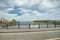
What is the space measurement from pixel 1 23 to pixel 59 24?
1100 cm

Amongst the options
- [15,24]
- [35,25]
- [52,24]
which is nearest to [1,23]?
[15,24]

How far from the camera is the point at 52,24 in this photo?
91.7 ft

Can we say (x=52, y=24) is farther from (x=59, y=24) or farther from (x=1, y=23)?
(x=1, y=23)

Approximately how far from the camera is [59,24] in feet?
93.6

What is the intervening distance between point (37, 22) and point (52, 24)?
14.0ft

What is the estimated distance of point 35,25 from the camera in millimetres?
26047

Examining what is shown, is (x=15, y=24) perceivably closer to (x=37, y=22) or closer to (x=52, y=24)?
(x=37, y=22)

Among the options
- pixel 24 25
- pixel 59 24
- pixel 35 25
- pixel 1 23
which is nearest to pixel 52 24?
pixel 59 24

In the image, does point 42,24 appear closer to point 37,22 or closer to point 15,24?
point 37,22

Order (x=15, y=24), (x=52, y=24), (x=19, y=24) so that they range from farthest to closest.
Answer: (x=52, y=24)
(x=15, y=24)
(x=19, y=24)

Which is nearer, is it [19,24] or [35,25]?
[19,24]

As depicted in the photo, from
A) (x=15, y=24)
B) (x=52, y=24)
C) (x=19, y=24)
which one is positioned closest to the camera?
(x=19, y=24)

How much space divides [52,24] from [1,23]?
9.66m

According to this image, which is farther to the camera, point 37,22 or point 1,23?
point 1,23
